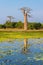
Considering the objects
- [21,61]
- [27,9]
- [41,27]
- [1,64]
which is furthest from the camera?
[41,27]

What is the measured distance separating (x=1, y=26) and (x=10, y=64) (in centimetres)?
4217

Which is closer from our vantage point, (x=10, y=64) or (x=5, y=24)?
(x=10, y=64)

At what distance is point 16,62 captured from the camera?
12398mm

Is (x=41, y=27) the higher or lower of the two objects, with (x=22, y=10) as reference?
lower

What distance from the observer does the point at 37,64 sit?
38.7 feet

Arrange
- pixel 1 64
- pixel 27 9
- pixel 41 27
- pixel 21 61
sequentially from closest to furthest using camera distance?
1. pixel 1 64
2. pixel 21 61
3. pixel 27 9
4. pixel 41 27

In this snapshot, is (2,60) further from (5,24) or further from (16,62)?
(5,24)

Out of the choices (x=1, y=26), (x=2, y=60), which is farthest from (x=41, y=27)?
(x=2, y=60)

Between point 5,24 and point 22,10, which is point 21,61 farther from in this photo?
point 5,24

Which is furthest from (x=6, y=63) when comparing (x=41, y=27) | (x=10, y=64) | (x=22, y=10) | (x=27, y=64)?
(x=41, y=27)

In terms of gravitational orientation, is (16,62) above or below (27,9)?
below

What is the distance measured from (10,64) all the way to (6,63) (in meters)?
0.35

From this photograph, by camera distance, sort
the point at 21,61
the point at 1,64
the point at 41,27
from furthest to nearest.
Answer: the point at 41,27
the point at 21,61
the point at 1,64

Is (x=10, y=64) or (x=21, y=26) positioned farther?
(x=21, y=26)
